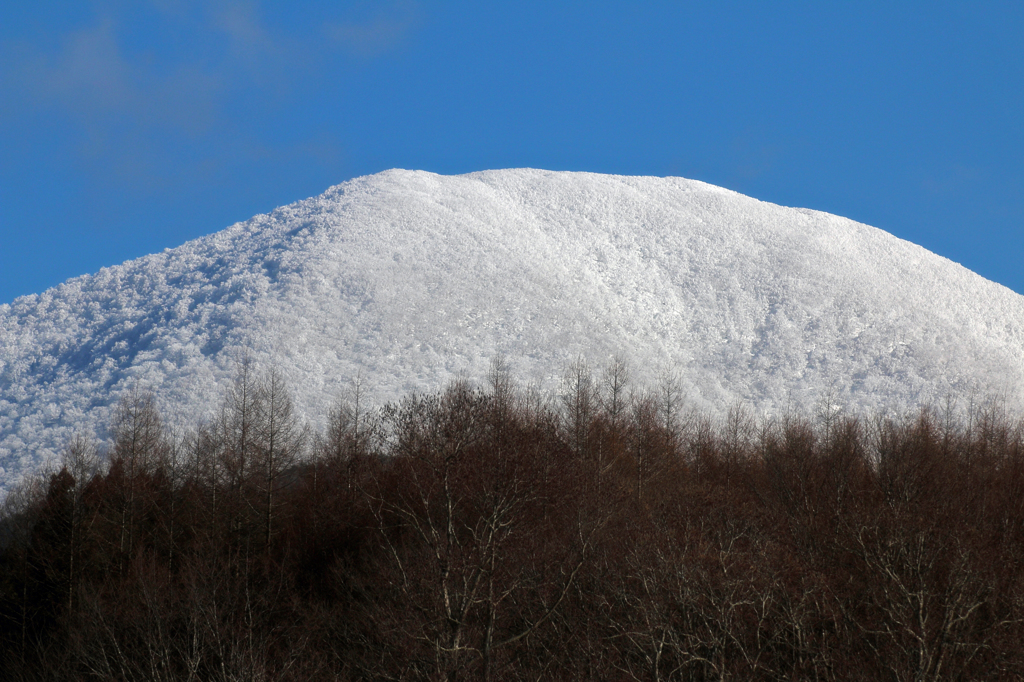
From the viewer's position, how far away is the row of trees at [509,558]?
71.5 feet

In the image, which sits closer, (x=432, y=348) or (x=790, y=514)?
(x=790, y=514)

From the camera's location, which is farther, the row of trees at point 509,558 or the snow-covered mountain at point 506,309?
the snow-covered mountain at point 506,309

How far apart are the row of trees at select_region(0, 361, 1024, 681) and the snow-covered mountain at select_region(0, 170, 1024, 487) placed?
17.2m

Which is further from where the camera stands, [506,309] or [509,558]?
[506,309]

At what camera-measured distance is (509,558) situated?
26.8 m

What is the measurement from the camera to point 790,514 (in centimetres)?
3575

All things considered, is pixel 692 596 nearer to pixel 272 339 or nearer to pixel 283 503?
pixel 283 503

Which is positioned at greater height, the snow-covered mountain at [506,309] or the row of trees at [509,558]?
the snow-covered mountain at [506,309]

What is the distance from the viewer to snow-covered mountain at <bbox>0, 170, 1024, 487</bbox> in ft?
225

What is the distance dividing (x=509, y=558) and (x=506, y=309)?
172ft

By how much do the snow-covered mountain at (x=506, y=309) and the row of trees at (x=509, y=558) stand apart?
17180 mm

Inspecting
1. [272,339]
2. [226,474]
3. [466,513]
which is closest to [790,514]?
[466,513]

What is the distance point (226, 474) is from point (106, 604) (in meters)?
11.6

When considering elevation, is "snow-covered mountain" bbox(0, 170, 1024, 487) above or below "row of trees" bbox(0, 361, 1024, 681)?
above
